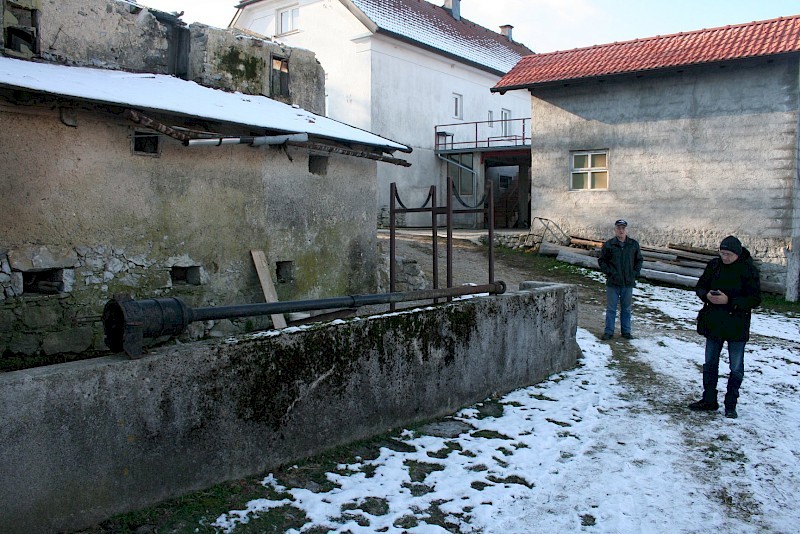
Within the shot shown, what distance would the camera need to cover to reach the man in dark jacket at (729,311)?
19.8ft

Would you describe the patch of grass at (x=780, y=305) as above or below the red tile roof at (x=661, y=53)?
below

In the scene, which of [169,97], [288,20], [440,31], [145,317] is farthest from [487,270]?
[288,20]

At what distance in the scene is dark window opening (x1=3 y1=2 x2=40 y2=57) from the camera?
8250 millimetres

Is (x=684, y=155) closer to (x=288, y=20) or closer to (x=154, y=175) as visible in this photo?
(x=154, y=175)

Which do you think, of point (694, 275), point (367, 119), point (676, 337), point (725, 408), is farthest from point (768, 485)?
point (367, 119)

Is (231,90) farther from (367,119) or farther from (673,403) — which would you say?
(367,119)

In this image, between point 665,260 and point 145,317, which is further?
point 665,260

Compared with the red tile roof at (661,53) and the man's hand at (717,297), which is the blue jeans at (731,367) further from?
the red tile roof at (661,53)

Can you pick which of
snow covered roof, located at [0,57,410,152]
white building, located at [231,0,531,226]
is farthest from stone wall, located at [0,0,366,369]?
white building, located at [231,0,531,226]

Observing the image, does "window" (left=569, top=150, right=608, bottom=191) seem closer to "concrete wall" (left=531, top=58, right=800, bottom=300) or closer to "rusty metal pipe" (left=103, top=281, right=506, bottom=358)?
"concrete wall" (left=531, top=58, right=800, bottom=300)

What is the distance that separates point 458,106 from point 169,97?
20.0m

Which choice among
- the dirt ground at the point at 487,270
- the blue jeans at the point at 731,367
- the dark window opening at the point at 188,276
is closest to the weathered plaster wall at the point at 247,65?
the dark window opening at the point at 188,276

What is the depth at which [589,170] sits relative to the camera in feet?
56.1

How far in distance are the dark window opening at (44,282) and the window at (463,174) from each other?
19.0m
